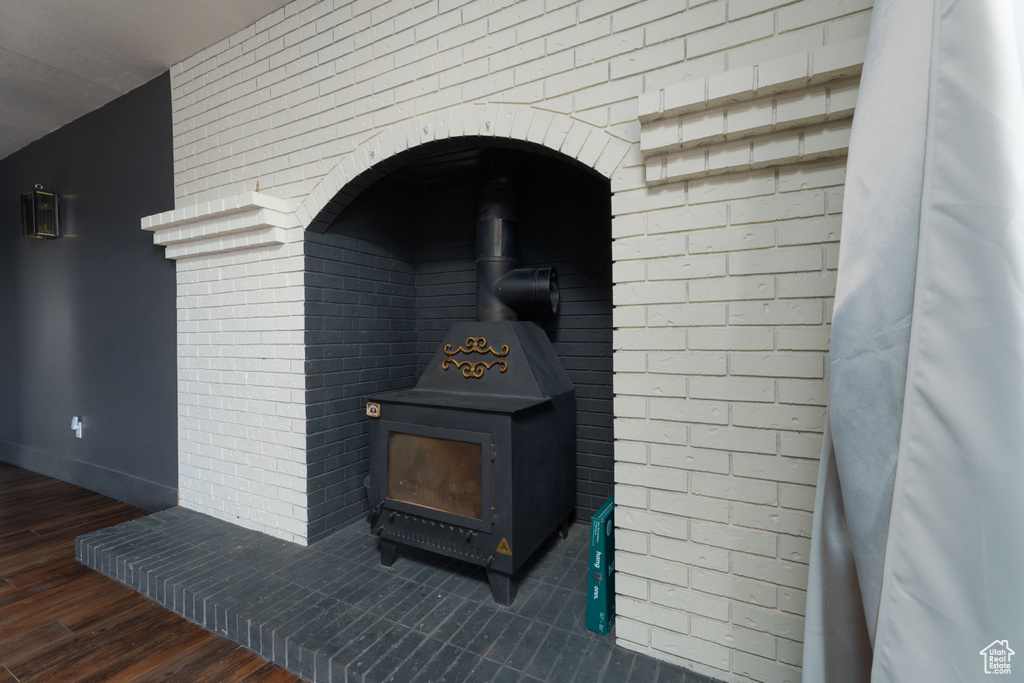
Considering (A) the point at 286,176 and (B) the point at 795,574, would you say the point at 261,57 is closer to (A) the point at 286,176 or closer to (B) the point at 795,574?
(A) the point at 286,176

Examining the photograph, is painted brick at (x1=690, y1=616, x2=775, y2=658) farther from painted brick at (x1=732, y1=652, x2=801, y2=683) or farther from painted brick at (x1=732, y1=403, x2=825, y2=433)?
painted brick at (x1=732, y1=403, x2=825, y2=433)

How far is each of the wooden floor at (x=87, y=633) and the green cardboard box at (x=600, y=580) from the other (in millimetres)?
1104

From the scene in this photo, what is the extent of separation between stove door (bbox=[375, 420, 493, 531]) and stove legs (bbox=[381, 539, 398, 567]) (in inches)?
8.1

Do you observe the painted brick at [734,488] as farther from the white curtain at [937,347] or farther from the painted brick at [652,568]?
the white curtain at [937,347]

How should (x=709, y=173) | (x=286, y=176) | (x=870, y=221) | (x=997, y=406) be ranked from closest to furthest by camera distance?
1. (x=997, y=406)
2. (x=870, y=221)
3. (x=709, y=173)
4. (x=286, y=176)

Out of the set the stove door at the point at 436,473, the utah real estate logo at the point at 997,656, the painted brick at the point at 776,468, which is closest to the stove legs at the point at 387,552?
the stove door at the point at 436,473

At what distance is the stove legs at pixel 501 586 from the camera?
5.99 ft

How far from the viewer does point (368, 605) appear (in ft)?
6.03

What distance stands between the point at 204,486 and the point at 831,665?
10.2 ft

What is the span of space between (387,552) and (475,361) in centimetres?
99

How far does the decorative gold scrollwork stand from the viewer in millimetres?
2133

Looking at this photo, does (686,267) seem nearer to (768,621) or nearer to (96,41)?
(768,621)

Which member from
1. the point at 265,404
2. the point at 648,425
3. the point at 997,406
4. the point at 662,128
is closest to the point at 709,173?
the point at 662,128

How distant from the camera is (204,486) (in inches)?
108
